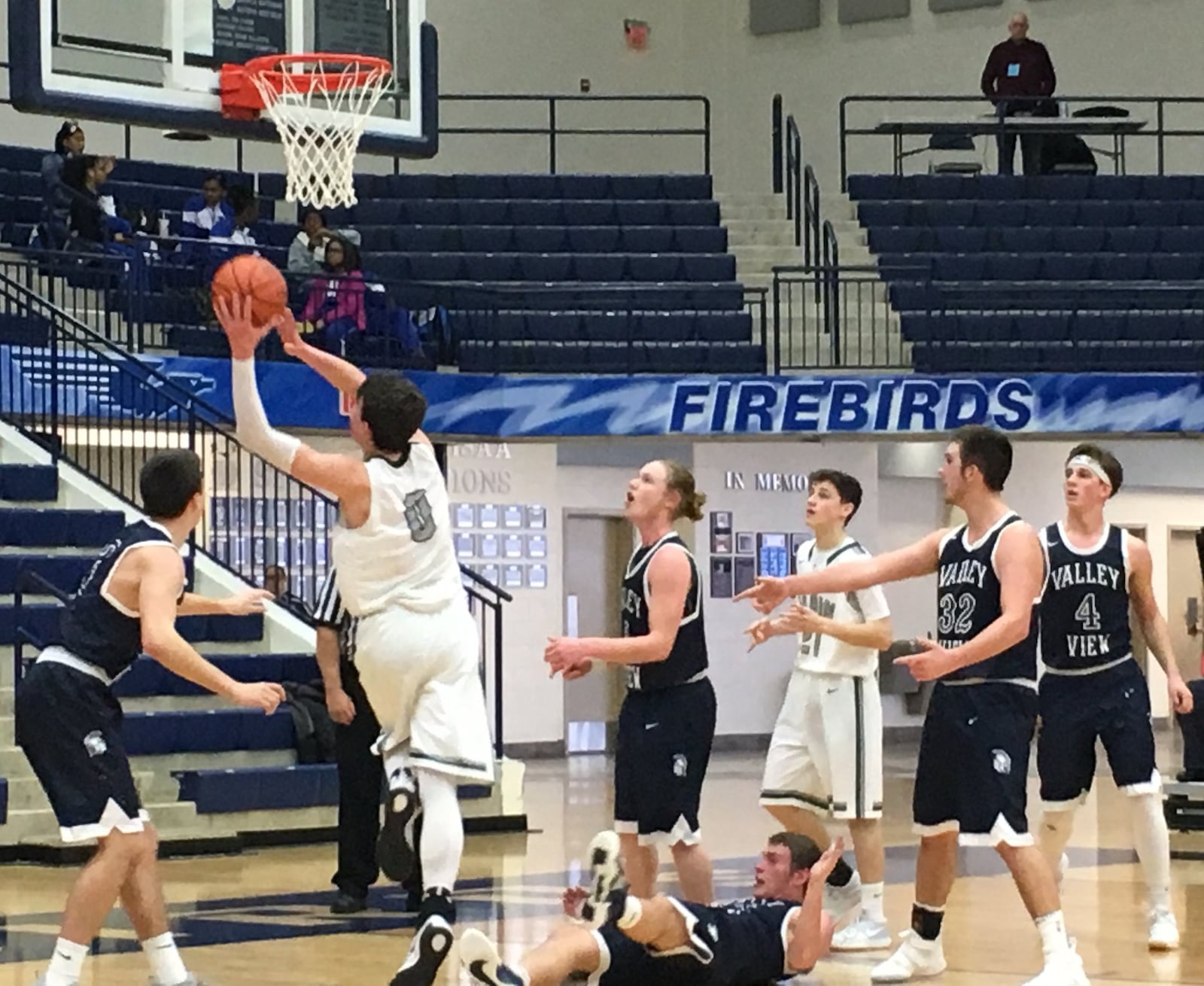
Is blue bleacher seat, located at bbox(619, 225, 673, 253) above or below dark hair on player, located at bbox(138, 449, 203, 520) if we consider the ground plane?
above

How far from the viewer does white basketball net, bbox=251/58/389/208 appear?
10703 mm

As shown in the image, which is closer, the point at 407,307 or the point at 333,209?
the point at 407,307

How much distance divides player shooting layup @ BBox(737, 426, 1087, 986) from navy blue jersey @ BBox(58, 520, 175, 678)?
1.82 m

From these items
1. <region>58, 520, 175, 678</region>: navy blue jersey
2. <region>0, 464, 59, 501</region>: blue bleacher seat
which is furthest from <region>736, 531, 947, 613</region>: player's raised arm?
<region>0, 464, 59, 501</region>: blue bleacher seat

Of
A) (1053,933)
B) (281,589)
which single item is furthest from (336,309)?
(1053,933)

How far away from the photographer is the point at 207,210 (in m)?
19.4

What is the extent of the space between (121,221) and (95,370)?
2.76 metres

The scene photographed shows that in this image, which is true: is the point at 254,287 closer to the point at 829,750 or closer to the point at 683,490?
the point at 683,490

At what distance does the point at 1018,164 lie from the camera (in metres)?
24.3

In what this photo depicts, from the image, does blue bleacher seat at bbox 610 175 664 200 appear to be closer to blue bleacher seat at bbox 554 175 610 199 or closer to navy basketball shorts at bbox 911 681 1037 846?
blue bleacher seat at bbox 554 175 610 199

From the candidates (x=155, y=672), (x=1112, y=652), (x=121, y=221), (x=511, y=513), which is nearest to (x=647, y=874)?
(x=1112, y=652)

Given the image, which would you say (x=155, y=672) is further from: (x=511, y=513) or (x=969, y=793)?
(x=511, y=513)

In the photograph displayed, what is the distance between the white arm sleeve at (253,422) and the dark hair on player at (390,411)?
0.94 ft

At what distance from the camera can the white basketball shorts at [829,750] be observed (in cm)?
816
